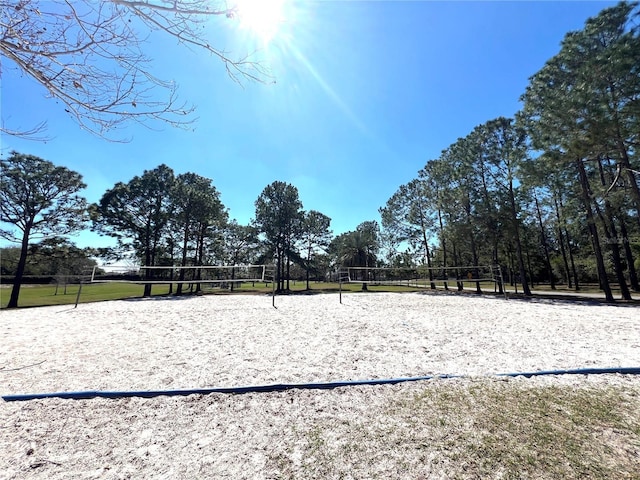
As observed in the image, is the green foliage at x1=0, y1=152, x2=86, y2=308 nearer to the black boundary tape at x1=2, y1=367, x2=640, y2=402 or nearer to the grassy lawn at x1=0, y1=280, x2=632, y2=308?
the grassy lawn at x1=0, y1=280, x2=632, y2=308

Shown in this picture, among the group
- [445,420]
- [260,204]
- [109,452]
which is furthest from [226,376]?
[260,204]

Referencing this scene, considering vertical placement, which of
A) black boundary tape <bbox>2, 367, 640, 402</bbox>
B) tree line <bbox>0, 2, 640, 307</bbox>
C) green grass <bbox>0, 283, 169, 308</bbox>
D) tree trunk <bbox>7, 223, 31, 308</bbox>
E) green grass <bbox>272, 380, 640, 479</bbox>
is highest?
tree line <bbox>0, 2, 640, 307</bbox>

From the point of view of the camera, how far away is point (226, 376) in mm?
3646

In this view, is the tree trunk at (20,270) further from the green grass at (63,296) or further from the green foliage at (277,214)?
the green foliage at (277,214)

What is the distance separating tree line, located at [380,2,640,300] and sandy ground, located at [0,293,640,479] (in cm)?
628

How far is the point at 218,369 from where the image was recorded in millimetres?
3896

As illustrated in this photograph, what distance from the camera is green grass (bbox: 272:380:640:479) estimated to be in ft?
6.15

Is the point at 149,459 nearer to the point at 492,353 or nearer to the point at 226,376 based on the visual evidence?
the point at 226,376

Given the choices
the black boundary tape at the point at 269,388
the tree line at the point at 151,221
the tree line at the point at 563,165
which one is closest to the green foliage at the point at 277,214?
the tree line at the point at 151,221

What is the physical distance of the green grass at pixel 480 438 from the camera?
6.15 feet

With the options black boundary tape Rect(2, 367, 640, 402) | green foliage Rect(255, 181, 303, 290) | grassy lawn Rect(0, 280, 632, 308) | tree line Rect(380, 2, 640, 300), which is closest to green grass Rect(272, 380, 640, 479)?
black boundary tape Rect(2, 367, 640, 402)

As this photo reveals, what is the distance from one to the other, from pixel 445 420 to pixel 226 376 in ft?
8.93

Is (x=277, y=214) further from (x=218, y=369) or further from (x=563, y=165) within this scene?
(x=218, y=369)

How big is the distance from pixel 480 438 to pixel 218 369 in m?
3.30
